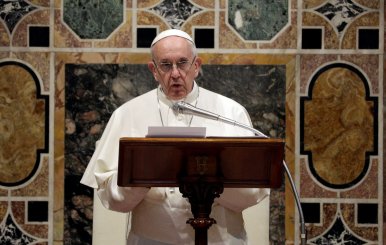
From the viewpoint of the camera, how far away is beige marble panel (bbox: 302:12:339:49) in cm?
589

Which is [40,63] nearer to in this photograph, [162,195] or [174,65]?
[174,65]

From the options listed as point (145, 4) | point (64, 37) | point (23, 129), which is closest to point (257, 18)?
point (145, 4)

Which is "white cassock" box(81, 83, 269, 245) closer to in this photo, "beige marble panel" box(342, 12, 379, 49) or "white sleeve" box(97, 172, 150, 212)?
"white sleeve" box(97, 172, 150, 212)

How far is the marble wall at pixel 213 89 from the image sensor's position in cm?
586

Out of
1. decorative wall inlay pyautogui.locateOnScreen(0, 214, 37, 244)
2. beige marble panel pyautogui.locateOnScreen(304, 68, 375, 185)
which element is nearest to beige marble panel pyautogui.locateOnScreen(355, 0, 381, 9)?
beige marble panel pyautogui.locateOnScreen(304, 68, 375, 185)

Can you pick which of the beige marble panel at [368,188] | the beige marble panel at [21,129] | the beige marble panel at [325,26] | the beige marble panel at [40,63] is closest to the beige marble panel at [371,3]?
the beige marble panel at [325,26]

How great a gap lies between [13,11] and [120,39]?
76 cm

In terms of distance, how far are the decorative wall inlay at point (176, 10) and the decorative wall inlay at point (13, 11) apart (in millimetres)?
871

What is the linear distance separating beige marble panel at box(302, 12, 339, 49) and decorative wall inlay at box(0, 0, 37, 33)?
1.89 meters

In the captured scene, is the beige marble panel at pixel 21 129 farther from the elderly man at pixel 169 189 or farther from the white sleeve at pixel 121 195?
the white sleeve at pixel 121 195

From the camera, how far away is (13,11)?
5.91 metres

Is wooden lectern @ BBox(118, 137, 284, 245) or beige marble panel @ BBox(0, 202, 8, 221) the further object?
beige marble panel @ BBox(0, 202, 8, 221)

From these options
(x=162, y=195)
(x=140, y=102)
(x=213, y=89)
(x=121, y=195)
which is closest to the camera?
(x=121, y=195)

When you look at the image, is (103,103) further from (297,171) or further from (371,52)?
(371,52)
